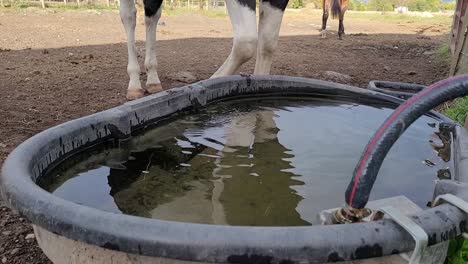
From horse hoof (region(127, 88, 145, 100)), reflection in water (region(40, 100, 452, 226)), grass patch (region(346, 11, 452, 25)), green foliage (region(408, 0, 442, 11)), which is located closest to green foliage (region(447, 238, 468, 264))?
reflection in water (region(40, 100, 452, 226))

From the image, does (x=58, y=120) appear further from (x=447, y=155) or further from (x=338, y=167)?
(x=447, y=155)

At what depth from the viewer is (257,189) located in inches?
57.4

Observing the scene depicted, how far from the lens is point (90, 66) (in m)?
4.49

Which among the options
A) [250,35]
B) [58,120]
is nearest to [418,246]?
[250,35]

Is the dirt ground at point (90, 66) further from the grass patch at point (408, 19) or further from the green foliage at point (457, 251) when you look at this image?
the grass patch at point (408, 19)

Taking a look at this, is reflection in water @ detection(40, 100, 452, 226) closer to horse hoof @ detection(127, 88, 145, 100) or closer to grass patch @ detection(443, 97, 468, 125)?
grass patch @ detection(443, 97, 468, 125)

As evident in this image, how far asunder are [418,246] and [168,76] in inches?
133

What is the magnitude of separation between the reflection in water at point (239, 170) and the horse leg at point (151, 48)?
119cm

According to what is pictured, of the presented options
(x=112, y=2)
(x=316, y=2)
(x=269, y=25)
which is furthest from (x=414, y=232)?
(x=316, y=2)

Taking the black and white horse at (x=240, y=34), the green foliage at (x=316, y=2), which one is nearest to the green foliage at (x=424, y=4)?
the green foliage at (x=316, y=2)

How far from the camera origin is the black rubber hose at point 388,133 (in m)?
0.91

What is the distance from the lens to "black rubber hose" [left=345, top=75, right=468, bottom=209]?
91cm

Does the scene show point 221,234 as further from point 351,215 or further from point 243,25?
point 243,25

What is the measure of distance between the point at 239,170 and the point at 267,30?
4.13ft
